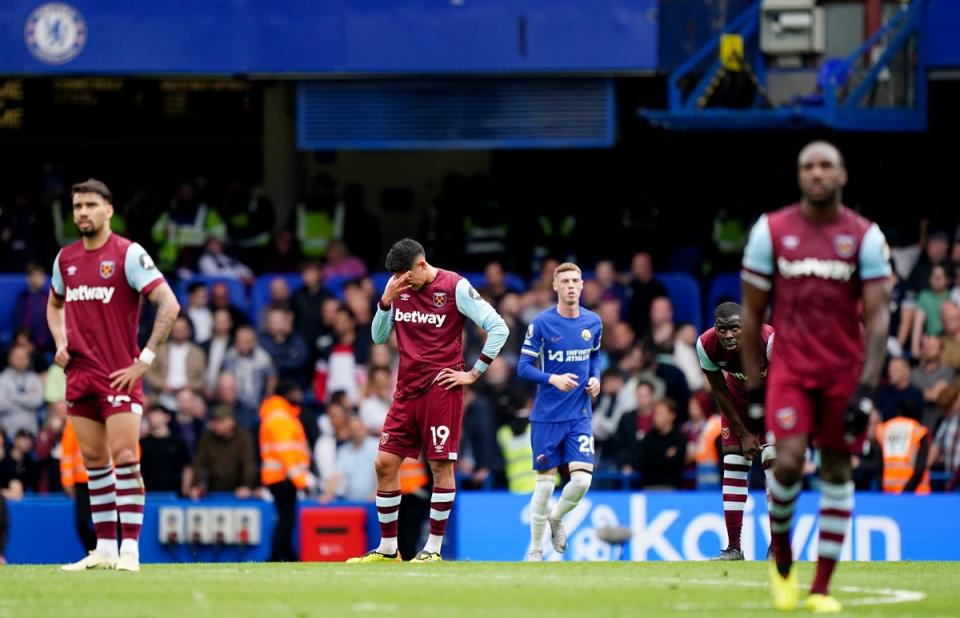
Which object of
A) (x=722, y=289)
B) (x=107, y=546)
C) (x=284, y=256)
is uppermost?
(x=284, y=256)

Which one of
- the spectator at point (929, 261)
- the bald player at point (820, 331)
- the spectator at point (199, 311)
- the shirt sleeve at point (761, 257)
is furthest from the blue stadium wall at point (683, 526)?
the shirt sleeve at point (761, 257)

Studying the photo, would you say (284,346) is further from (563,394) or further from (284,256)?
(563,394)

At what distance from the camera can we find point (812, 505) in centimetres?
1928

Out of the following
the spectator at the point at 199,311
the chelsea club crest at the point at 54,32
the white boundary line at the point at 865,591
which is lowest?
the white boundary line at the point at 865,591

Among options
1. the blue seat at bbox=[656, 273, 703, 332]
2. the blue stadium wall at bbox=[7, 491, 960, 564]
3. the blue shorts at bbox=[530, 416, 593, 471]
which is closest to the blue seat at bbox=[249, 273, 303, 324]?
the blue seat at bbox=[656, 273, 703, 332]

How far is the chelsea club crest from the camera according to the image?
23484mm

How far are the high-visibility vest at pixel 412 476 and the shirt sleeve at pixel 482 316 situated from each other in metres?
5.32

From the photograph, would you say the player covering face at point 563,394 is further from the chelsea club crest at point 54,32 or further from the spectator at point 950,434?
the chelsea club crest at point 54,32

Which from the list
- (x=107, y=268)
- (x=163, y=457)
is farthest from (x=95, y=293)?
(x=163, y=457)

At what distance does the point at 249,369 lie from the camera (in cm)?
2244

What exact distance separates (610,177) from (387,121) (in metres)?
4.77

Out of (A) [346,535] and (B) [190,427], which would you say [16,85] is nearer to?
(B) [190,427]

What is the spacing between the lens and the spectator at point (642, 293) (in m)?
23.1

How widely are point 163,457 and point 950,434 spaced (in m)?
8.24
